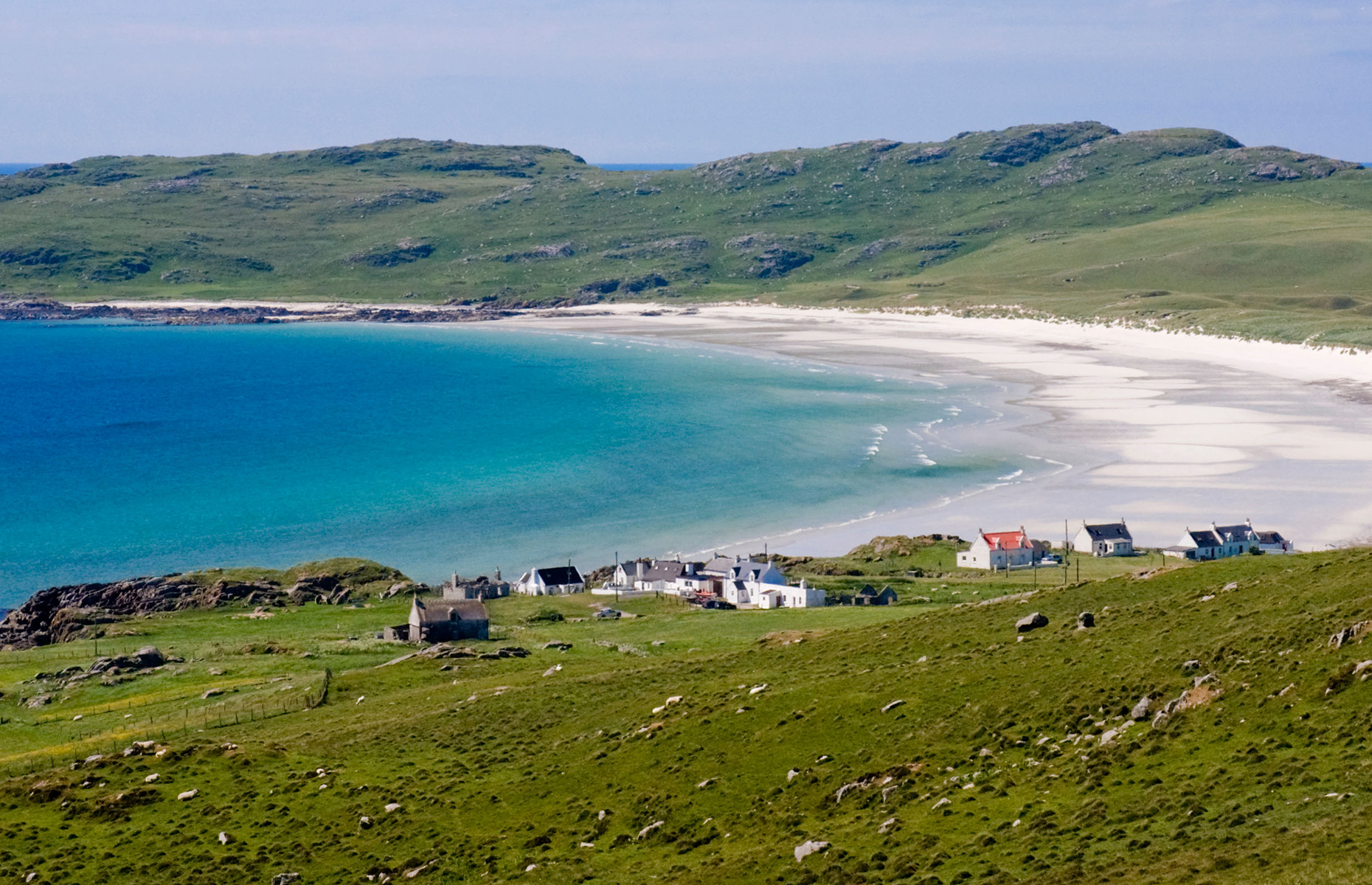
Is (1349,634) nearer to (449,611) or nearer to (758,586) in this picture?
(449,611)

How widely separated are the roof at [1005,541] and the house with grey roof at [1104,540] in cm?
541

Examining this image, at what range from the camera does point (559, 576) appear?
274 feet

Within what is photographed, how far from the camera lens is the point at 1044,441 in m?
130

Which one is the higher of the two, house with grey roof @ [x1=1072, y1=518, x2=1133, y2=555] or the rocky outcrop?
house with grey roof @ [x1=1072, y1=518, x2=1133, y2=555]

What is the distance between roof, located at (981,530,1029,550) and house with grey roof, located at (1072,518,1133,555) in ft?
17.7

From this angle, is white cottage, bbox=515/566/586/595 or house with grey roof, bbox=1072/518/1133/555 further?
house with grey roof, bbox=1072/518/1133/555

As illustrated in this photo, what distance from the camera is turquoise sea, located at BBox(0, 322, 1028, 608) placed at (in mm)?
101688

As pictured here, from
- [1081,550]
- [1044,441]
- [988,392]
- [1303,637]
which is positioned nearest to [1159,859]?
[1303,637]

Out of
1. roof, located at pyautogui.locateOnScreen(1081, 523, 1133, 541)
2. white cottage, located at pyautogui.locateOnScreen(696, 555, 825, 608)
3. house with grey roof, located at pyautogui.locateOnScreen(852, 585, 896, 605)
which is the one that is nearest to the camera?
house with grey roof, located at pyautogui.locateOnScreen(852, 585, 896, 605)

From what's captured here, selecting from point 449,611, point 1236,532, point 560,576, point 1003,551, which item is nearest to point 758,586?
point 560,576

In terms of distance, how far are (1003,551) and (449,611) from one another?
1354 inches

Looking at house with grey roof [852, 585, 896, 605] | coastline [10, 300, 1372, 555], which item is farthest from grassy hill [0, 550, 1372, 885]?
coastline [10, 300, 1372, 555]

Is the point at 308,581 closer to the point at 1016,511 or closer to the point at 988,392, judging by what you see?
the point at 1016,511

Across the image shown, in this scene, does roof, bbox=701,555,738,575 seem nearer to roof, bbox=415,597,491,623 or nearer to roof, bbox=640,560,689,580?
roof, bbox=640,560,689,580
